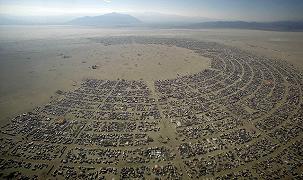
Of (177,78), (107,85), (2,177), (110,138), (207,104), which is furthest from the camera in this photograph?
(177,78)

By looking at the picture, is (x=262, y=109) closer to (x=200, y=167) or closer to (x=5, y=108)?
(x=200, y=167)

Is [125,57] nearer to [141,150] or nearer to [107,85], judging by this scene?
[107,85]

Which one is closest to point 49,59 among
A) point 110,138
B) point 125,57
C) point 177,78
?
point 125,57

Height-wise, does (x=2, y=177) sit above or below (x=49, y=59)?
below

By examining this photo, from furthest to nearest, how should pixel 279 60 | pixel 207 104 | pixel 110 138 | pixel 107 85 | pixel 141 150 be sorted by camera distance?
pixel 279 60, pixel 107 85, pixel 207 104, pixel 110 138, pixel 141 150

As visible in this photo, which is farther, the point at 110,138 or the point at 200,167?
the point at 110,138

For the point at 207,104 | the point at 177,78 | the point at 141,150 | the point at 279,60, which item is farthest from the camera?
the point at 279,60

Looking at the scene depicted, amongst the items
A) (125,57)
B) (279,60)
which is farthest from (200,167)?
(279,60)

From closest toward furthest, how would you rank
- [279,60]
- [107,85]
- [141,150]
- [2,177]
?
1. [2,177]
2. [141,150]
3. [107,85]
4. [279,60]

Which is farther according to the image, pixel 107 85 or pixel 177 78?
pixel 177 78
